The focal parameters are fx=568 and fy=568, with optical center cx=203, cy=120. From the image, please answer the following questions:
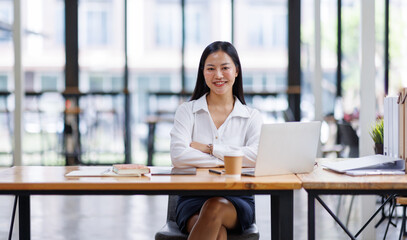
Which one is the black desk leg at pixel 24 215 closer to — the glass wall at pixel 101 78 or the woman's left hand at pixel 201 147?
the woman's left hand at pixel 201 147

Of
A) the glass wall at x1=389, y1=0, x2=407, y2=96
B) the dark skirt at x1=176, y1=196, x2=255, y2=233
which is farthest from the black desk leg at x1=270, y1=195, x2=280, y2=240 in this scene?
the glass wall at x1=389, y1=0, x2=407, y2=96

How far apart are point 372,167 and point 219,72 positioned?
0.93 metres

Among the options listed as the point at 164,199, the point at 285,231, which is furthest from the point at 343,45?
the point at 285,231

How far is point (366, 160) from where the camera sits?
8.27ft

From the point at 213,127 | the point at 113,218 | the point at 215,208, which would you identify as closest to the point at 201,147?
the point at 213,127

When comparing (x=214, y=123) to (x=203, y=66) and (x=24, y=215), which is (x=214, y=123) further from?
(x=24, y=215)

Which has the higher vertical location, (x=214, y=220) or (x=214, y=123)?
(x=214, y=123)

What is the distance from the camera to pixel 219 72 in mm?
2926

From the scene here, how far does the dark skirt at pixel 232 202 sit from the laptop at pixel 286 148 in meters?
0.25

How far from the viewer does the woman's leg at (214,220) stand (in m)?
2.39

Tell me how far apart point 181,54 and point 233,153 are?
5.86 m

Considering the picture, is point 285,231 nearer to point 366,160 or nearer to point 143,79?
point 366,160

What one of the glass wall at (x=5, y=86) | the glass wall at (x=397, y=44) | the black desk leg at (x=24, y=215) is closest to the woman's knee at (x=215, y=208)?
the black desk leg at (x=24, y=215)

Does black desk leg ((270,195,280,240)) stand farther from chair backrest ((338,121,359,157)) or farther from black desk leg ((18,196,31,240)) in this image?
chair backrest ((338,121,359,157))
